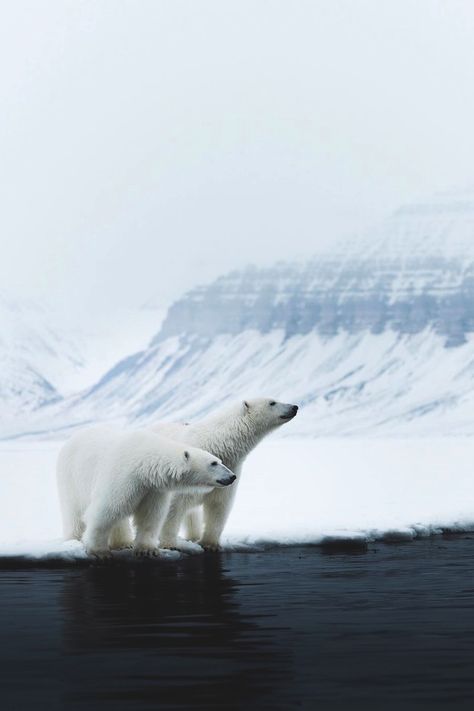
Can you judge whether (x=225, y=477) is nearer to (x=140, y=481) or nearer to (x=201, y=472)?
(x=201, y=472)

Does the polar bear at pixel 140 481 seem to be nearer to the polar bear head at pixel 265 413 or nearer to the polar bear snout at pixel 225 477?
the polar bear snout at pixel 225 477

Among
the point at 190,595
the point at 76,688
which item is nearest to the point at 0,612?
the point at 190,595

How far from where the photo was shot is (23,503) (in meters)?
31.0

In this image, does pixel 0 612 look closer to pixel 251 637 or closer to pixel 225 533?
pixel 251 637

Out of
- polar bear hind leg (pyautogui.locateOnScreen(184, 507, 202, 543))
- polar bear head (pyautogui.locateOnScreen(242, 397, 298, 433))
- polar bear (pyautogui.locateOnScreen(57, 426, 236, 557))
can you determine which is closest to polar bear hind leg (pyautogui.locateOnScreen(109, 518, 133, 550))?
polar bear (pyautogui.locateOnScreen(57, 426, 236, 557))

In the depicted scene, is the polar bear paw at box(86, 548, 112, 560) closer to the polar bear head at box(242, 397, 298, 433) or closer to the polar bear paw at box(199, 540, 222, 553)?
the polar bear paw at box(199, 540, 222, 553)

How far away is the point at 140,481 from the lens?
15461 mm

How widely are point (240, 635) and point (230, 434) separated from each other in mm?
7287

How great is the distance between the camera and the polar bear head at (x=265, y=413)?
693 inches

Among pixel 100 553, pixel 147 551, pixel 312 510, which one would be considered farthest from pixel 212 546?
pixel 312 510

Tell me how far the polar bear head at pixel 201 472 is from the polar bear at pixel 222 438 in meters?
1.07

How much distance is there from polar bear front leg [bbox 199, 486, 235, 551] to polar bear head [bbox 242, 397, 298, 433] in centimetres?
96

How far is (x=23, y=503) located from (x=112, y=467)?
52.4ft

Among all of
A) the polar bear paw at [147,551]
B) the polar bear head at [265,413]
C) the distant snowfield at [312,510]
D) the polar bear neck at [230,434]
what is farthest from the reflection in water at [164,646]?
the polar bear head at [265,413]
